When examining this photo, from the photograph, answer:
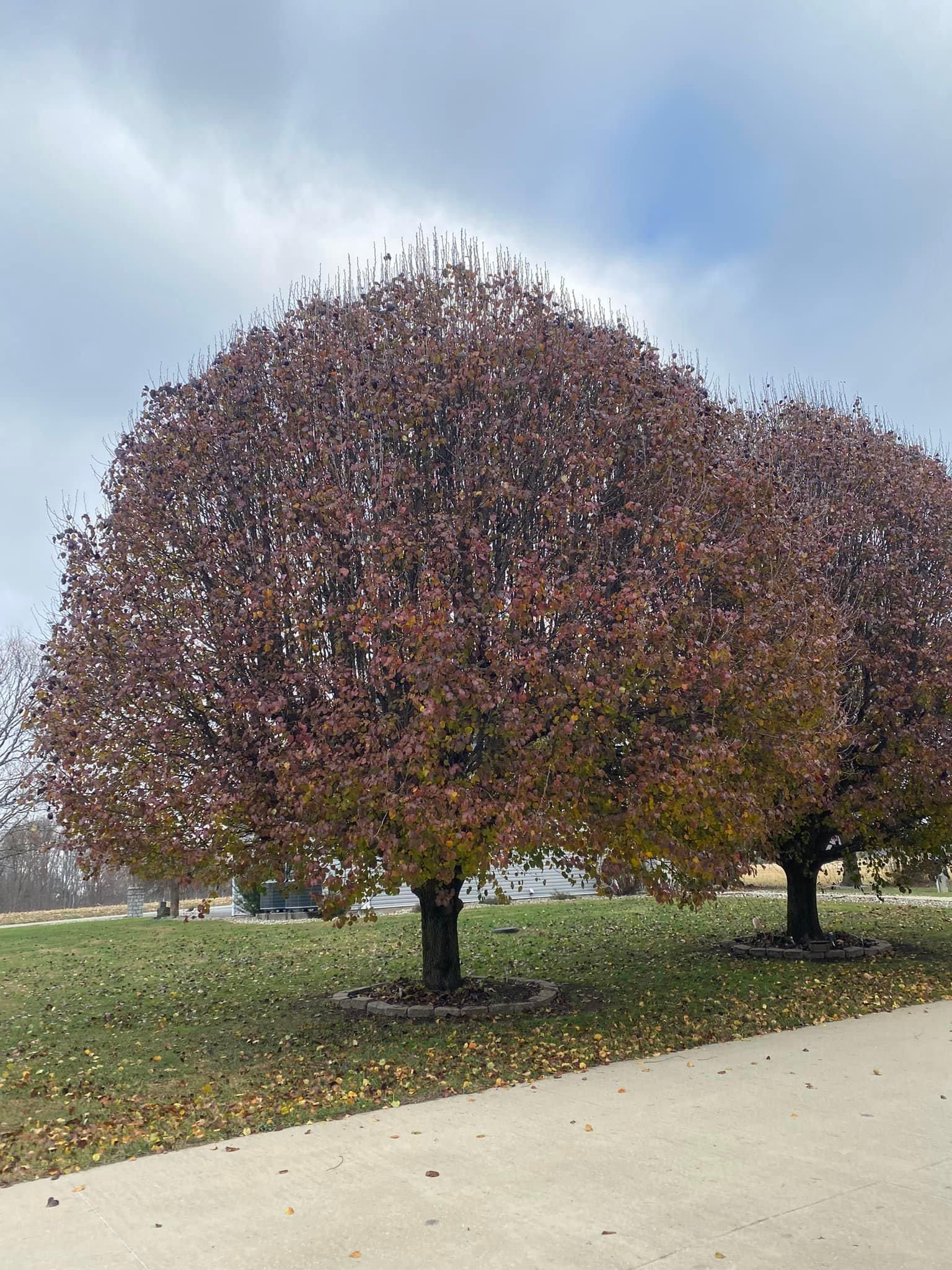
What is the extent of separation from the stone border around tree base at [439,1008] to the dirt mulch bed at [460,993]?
8 centimetres

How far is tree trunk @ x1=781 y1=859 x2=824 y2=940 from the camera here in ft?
46.1

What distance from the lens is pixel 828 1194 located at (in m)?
4.74

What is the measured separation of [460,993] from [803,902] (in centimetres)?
616

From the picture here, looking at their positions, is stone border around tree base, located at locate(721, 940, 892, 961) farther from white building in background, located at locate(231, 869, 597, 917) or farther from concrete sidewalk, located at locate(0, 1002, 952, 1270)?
white building in background, located at locate(231, 869, 597, 917)

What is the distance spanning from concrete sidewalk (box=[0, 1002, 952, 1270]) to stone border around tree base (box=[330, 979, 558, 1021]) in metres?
2.82

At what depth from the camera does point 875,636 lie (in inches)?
501

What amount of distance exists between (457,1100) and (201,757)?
383cm

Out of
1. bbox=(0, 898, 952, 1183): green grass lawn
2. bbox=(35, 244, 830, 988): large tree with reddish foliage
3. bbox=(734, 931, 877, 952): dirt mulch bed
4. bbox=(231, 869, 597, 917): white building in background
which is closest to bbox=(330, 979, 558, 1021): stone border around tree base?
bbox=(0, 898, 952, 1183): green grass lawn

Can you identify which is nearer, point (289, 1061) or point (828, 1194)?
point (828, 1194)

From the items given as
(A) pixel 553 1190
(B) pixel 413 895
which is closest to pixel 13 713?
(B) pixel 413 895

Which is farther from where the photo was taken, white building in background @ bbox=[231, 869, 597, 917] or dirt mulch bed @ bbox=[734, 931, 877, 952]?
white building in background @ bbox=[231, 869, 597, 917]

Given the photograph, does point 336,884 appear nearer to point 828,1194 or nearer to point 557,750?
point 557,750

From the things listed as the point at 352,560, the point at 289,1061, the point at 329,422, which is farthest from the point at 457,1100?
the point at 329,422

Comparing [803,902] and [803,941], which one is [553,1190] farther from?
[803,902]
